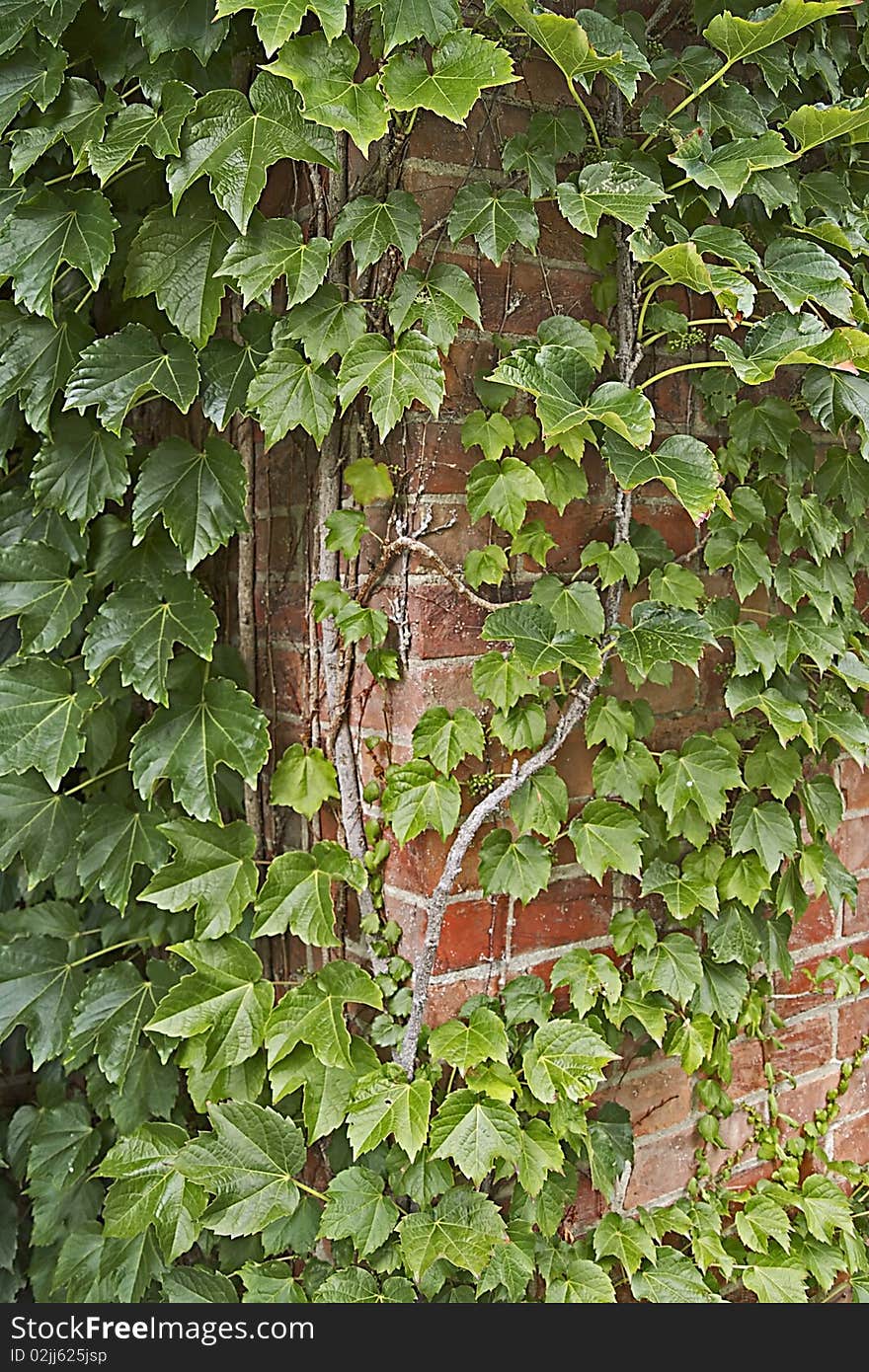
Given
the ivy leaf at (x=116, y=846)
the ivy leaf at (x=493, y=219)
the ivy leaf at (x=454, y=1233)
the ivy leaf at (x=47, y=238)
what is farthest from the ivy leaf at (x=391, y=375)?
the ivy leaf at (x=454, y=1233)

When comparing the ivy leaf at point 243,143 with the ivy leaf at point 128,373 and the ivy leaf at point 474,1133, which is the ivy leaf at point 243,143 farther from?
the ivy leaf at point 474,1133

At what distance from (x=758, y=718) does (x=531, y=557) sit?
0.37 m

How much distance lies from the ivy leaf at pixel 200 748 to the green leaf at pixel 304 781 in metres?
0.06

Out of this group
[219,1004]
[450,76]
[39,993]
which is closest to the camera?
[450,76]

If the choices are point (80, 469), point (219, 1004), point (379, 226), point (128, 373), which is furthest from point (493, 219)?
Answer: point (219, 1004)

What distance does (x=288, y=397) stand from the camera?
1.12m

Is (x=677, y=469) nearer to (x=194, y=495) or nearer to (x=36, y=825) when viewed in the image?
(x=194, y=495)

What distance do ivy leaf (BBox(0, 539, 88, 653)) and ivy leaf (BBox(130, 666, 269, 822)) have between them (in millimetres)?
152

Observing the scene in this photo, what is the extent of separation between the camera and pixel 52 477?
1228mm

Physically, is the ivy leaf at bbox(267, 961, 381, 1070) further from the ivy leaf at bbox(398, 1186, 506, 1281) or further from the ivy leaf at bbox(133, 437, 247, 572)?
the ivy leaf at bbox(133, 437, 247, 572)

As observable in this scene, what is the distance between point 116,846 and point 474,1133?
480mm

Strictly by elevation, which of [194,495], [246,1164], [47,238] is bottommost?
[246,1164]

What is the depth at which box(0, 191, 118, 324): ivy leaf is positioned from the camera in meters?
1.12

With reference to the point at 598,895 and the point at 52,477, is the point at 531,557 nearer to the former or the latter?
the point at 598,895
